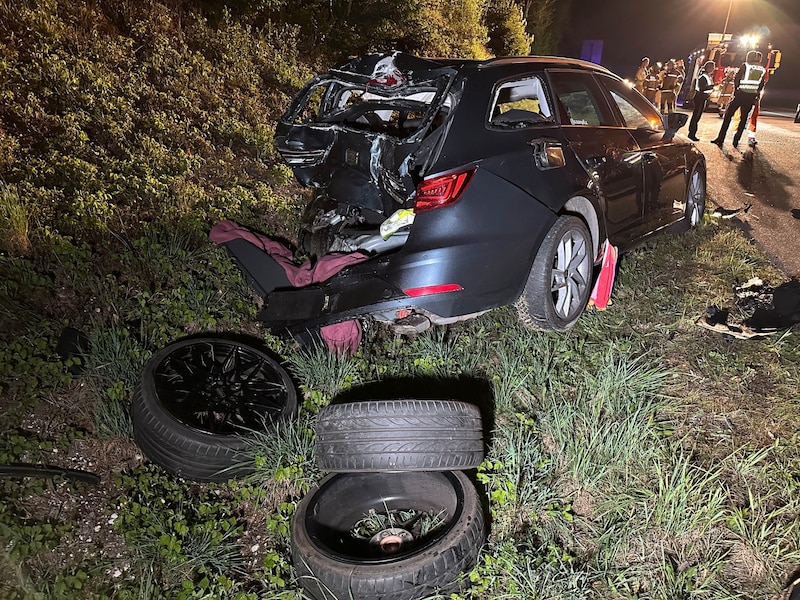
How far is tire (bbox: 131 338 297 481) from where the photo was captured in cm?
257

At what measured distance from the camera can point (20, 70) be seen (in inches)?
189

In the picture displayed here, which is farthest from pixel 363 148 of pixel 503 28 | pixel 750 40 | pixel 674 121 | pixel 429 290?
pixel 750 40

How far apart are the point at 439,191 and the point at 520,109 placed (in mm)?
1261

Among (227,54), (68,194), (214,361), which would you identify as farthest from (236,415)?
(227,54)

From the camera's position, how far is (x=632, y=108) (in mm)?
4340

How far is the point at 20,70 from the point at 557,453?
5427 millimetres

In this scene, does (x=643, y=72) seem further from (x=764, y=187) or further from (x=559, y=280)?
(x=559, y=280)

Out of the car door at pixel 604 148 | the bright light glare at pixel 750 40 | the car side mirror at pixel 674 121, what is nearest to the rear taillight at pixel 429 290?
the car door at pixel 604 148

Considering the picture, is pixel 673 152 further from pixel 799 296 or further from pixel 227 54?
pixel 227 54

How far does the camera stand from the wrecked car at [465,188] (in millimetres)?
2748

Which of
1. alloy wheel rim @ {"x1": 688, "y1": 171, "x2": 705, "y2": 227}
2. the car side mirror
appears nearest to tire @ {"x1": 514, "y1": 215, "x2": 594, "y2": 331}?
the car side mirror

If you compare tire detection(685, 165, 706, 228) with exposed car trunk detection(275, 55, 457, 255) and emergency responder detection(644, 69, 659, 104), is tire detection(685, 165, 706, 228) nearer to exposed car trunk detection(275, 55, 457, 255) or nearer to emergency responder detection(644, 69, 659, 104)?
exposed car trunk detection(275, 55, 457, 255)

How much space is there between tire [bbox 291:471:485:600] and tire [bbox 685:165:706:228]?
13.3 ft

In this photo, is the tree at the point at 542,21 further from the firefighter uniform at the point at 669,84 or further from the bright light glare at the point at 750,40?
the firefighter uniform at the point at 669,84
